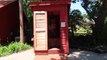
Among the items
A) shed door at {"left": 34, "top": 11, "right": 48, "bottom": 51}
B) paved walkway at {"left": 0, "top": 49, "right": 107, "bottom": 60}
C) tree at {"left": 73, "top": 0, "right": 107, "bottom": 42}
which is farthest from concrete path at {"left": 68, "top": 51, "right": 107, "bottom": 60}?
tree at {"left": 73, "top": 0, "right": 107, "bottom": 42}

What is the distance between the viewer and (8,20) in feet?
76.8

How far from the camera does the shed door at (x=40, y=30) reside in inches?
664

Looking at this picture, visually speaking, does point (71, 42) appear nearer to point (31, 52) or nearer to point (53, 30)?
point (53, 30)

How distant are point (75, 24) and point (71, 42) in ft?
12.9

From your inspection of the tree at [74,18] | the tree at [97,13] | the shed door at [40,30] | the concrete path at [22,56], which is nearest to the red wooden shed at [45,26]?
the shed door at [40,30]

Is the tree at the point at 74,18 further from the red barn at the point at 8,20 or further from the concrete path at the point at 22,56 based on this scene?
the concrete path at the point at 22,56

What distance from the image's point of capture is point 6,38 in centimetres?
2284

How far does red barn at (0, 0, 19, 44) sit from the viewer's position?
72.8ft

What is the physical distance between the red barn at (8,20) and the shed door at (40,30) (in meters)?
5.37

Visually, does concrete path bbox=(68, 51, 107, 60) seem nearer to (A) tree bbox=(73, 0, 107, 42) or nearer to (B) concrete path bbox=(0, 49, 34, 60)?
(B) concrete path bbox=(0, 49, 34, 60)

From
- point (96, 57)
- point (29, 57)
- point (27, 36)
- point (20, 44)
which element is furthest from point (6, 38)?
point (96, 57)

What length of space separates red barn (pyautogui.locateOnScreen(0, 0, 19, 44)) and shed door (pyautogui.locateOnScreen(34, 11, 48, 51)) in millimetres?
5373

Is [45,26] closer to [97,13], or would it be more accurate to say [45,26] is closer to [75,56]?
[75,56]

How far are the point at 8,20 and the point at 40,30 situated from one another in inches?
280
